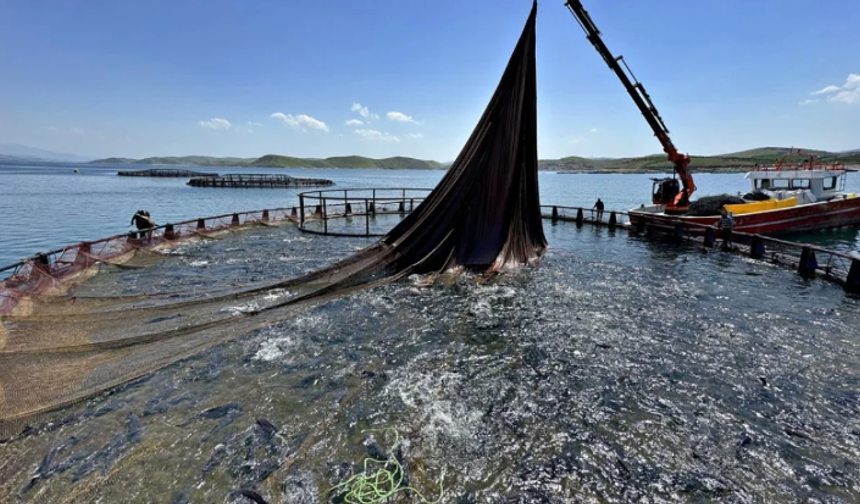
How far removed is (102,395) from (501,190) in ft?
40.7

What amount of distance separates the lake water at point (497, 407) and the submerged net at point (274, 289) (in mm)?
502

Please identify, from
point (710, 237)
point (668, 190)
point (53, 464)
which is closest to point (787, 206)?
point (668, 190)

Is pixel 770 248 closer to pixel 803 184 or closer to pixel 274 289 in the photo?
pixel 803 184

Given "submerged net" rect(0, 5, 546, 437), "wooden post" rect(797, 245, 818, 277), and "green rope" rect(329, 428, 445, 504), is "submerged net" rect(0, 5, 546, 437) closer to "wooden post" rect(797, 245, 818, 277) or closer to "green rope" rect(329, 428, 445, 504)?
"green rope" rect(329, 428, 445, 504)

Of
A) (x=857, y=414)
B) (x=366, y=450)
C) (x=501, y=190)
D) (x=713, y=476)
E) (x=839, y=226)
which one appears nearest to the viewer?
(x=713, y=476)

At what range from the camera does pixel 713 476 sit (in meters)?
5.27

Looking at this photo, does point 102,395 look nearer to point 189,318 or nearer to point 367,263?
point 189,318

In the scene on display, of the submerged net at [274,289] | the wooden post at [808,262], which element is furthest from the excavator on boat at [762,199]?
the submerged net at [274,289]

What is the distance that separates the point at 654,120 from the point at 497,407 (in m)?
24.8

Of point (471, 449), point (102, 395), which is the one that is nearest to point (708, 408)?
point (471, 449)

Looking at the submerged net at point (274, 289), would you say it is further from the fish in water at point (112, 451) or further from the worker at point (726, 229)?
the worker at point (726, 229)

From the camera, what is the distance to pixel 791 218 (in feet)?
83.9

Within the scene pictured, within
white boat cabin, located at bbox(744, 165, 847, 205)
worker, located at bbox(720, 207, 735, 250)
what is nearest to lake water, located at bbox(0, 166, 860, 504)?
worker, located at bbox(720, 207, 735, 250)

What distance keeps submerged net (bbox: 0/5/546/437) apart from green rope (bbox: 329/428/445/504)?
4.77 m
